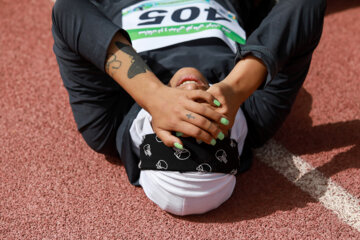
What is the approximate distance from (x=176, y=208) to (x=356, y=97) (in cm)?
98

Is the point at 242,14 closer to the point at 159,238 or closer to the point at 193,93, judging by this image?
the point at 193,93

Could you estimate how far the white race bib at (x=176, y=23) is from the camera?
163 centimetres

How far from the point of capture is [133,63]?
1.35 metres

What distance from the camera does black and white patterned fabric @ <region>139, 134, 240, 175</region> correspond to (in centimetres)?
131

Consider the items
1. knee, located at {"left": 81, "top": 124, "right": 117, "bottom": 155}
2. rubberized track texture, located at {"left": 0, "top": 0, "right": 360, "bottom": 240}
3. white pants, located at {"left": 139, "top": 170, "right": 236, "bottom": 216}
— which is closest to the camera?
white pants, located at {"left": 139, "top": 170, "right": 236, "bottom": 216}

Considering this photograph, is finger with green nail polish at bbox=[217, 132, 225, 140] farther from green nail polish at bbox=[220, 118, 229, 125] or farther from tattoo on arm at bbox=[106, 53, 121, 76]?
tattoo on arm at bbox=[106, 53, 121, 76]

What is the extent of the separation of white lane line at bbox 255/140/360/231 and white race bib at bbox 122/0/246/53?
0.43 m

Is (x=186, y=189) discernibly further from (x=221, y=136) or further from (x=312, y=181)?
(x=312, y=181)

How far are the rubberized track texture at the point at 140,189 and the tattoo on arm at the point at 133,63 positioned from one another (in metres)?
0.46

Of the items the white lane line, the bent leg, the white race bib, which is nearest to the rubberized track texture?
the white lane line

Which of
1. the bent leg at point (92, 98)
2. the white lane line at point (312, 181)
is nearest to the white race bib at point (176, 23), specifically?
the bent leg at point (92, 98)

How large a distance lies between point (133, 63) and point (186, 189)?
416 mm

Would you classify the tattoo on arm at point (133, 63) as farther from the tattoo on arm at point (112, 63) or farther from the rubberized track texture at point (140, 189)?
the rubberized track texture at point (140, 189)

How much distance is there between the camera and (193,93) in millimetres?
1254
